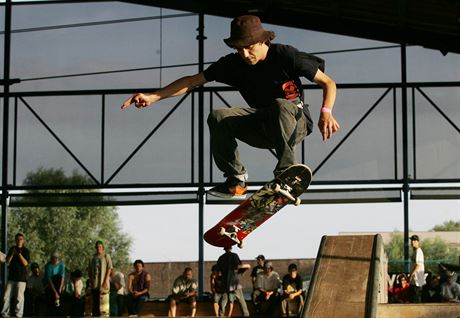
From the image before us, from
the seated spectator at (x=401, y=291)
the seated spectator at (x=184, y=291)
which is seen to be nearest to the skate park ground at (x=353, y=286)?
the seated spectator at (x=401, y=291)

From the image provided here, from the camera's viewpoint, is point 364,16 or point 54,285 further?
point 364,16

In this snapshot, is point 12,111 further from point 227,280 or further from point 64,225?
point 227,280

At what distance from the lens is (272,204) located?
8.31 metres

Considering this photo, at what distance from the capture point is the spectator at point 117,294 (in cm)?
1597

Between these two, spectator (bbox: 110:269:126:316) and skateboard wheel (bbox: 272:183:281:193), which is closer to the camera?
skateboard wheel (bbox: 272:183:281:193)

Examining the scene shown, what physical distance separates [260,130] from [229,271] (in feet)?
25.9

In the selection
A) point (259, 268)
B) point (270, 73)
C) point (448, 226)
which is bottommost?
point (259, 268)

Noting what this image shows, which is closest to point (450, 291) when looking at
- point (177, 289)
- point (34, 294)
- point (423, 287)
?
point (423, 287)

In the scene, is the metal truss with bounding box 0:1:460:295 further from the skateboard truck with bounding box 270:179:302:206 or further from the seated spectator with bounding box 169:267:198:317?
the skateboard truck with bounding box 270:179:302:206

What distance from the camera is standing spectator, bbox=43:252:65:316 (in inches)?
636

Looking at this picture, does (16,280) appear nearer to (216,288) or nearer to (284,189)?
(216,288)

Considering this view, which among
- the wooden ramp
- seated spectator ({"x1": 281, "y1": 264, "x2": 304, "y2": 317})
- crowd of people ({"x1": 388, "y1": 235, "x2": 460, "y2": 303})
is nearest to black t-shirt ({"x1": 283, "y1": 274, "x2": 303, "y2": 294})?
seated spectator ({"x1": 281, "y1": 264, "x2": 304, "y2": 317})

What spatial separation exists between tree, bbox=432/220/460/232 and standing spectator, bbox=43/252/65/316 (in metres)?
6.66

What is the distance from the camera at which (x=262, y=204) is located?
27.3 ft
